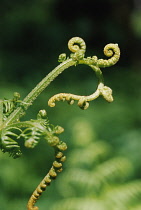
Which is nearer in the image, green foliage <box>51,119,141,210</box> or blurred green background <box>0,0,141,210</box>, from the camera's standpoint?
green foliage <box>51,119,141,210</box>

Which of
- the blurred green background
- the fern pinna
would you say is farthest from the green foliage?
the fern pinna

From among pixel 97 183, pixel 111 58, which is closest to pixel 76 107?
pixel 97 183

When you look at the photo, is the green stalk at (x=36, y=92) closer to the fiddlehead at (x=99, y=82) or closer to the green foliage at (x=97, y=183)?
the fiddlehead at (x=99, y=82)

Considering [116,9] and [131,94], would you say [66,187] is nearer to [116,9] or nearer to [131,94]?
[131,94]

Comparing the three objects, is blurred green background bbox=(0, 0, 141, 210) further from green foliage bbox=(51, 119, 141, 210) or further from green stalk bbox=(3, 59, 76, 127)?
green stalk bbox=(3, 59, 76, 127)

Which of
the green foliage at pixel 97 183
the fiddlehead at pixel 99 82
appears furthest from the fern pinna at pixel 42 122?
the green foliage at pixel 97 183

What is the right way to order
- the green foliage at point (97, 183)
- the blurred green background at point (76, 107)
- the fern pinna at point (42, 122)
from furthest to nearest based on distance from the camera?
the blurred green background at point (76, 107) < the green foliage at point (97, 183) < the fern pinna at point (42, 122)

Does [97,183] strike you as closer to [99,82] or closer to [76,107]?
[99,82]

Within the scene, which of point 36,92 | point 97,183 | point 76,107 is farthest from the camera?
point 76,107

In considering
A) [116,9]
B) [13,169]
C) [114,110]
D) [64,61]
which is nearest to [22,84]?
[114,110]

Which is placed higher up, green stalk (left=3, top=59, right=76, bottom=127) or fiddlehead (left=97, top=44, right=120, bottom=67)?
fiddlehead (left=97, top=44, right=120, bottom=67)
